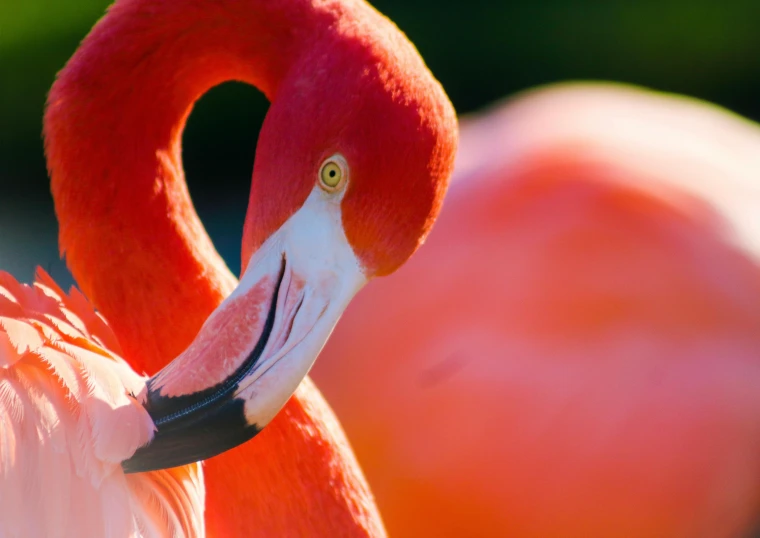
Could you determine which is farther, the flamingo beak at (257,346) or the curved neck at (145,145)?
the curved neck at (145,145)

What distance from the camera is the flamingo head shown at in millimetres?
951

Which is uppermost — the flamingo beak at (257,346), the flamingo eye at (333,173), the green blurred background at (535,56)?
the green blurred background at (535,56)

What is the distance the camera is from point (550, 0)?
4102mm

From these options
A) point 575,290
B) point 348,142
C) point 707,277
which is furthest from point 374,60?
point 707,277

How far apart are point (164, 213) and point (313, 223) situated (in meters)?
0.26

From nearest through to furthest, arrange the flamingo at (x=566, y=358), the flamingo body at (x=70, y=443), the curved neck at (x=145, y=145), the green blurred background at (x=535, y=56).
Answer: the flamingo body at (x=70, y=443) → the curved neck at (x=145, y=145) → the flamingo at (x=566, y=358) → the green blurred background at (x=535, y=56)

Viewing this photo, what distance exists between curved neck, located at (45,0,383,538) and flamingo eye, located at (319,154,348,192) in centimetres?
15

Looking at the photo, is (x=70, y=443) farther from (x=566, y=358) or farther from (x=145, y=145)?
(x=566, y=358)

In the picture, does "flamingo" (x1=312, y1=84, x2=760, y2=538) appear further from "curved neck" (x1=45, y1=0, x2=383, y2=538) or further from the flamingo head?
the flamingo head

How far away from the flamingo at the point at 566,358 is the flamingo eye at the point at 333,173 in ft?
3.05

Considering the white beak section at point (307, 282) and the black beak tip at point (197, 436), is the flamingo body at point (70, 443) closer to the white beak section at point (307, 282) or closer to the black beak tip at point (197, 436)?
the black beak tip at point (197, 436)

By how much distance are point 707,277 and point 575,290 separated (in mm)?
280

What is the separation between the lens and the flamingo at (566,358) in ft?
5.86

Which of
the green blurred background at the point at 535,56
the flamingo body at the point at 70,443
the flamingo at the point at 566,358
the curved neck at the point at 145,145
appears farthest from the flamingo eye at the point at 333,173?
the green blurred background at the point at 535,56
